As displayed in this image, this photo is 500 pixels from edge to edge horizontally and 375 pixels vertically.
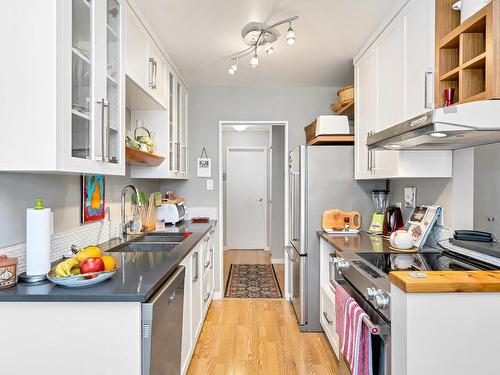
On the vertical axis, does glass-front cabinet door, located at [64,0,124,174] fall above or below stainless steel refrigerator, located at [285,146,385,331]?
above

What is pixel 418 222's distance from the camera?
226 centimetres

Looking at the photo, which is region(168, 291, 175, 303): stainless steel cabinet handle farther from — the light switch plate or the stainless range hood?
the light switch plate

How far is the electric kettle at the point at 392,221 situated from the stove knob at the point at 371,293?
1205mm

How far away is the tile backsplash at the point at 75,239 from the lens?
5.08ft

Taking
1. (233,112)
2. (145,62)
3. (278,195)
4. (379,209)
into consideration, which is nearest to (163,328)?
(145,62)

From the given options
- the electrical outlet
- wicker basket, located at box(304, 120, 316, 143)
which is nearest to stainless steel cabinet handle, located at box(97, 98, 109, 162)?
wicker basket, located at box(304, 120, 316, 143)

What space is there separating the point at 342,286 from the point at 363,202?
1.17m

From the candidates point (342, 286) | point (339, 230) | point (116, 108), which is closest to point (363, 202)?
point (339, 230)

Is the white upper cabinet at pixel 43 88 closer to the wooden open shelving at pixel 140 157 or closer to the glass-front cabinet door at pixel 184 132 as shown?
the wooden open shelving at pixel 140 157

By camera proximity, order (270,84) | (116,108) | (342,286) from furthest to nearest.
→ 1. (270,84)
2. (342,286)
3. (116,108)

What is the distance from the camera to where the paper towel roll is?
1444 millimetres

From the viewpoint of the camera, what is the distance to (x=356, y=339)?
5.13ft

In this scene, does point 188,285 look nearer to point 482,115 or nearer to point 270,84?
point 482,115

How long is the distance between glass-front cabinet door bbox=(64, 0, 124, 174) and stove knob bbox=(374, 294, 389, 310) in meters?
1.35
